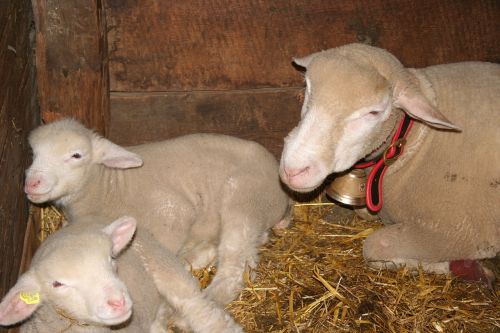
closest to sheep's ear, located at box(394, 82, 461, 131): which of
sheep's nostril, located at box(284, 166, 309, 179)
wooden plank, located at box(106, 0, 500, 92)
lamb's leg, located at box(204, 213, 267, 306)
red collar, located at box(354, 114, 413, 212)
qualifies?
red collar, located at box(354, 114, 413, 212)

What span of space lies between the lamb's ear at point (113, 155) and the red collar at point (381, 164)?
1.46 meters

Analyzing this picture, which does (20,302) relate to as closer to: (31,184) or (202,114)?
(31,184)

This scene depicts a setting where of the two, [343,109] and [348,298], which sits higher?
[343,109]

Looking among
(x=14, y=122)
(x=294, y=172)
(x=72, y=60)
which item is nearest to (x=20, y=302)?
(x=14, y=122)

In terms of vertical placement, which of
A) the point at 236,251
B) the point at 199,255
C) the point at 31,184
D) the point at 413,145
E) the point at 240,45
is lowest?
the point at 199,255

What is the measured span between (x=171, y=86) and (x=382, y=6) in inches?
62.4

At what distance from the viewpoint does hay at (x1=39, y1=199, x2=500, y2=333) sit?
3822 mm

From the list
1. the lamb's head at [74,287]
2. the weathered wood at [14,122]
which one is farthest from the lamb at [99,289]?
the weathered wood at [14,122]

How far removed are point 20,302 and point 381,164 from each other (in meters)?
2.26

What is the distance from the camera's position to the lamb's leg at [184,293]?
375 cm

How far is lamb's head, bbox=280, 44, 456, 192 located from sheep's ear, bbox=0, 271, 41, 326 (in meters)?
1.40

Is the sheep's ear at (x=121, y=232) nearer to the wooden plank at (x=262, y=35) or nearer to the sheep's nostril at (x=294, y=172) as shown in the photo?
the sheep's nostril at (x=294, y=172)

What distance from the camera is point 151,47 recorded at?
4.24 metres

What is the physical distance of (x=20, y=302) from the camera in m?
2.98
